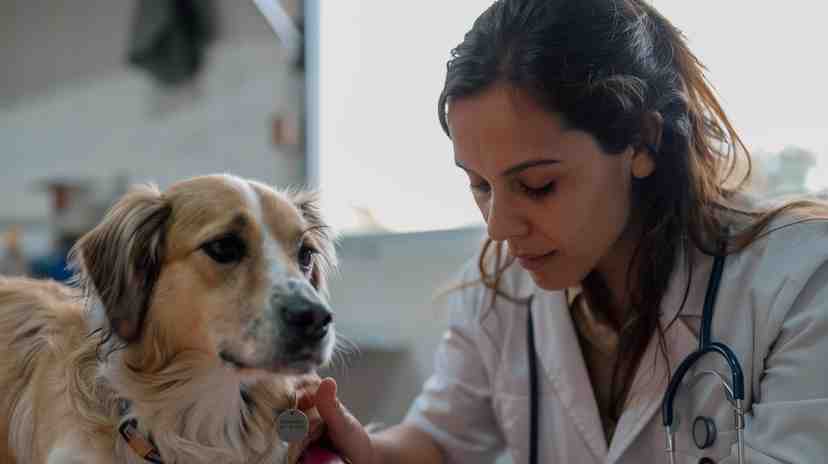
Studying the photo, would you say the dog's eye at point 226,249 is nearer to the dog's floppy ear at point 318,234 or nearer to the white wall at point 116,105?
the dog's floppy ear at point 318,234

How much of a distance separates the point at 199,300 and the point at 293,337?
0.16m

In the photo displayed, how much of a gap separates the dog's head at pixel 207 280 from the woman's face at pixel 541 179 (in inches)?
12.0

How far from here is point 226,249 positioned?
1.17m

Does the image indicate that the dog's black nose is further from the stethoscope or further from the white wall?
the white wall

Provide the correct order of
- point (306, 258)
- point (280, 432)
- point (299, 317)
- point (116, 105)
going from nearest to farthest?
point (299, 317) → point (280, 432) → point (306, 258) → point (116, 105)

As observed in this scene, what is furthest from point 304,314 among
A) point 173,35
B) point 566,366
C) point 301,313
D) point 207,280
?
point 173,35

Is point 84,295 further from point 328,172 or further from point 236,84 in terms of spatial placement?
point 236,84

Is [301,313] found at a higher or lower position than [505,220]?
lower

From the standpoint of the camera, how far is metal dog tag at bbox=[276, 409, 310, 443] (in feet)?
3.88

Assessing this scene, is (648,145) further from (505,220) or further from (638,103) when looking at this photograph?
(505,220)

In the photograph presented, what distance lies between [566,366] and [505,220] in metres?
0.33

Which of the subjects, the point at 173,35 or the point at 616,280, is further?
the point at 173,35

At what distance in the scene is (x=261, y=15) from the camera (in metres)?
3.10

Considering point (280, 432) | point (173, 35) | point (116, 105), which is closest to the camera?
point (280, 432)
